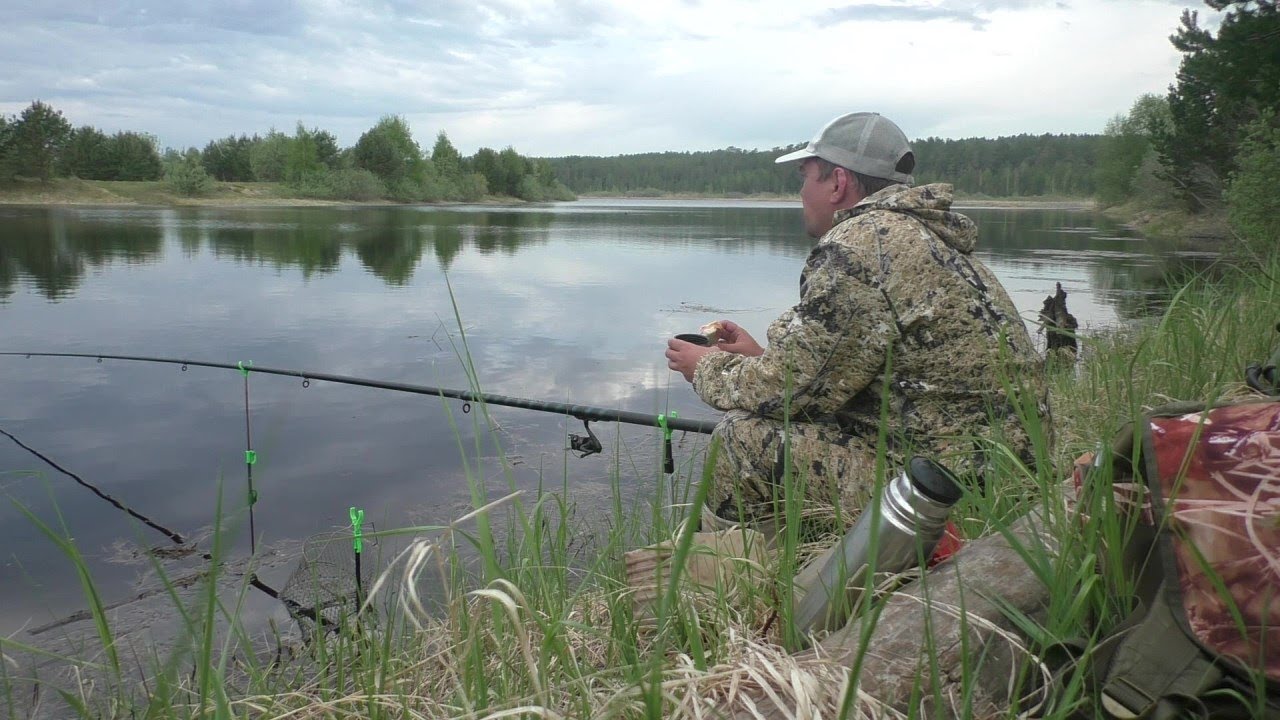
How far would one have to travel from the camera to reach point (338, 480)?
23.3 ft

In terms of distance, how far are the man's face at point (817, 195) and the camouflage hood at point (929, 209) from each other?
315mm

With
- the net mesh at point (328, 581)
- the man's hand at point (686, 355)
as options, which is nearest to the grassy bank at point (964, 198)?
the net mesh at point (328, 581)

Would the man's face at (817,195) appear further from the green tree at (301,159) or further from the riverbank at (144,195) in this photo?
the green tree at (301,159)

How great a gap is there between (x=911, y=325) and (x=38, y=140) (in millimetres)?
74174

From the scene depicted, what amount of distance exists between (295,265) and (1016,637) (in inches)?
925

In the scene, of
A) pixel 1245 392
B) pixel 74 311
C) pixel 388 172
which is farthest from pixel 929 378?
pixel 388 172

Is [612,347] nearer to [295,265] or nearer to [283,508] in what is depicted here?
[283,508]

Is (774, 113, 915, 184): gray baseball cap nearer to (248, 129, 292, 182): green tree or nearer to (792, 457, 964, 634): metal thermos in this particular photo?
(792, 457, 964, 634): metal thermos

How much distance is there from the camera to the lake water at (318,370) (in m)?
6.11

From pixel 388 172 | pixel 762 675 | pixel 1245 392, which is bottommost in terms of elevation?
pixel 762 675

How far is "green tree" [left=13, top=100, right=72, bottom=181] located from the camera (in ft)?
202

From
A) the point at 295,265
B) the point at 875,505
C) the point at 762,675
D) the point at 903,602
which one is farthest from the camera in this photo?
the point at 295,265

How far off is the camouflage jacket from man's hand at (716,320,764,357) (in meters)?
0.64

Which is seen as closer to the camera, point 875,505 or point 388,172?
point 875,505
